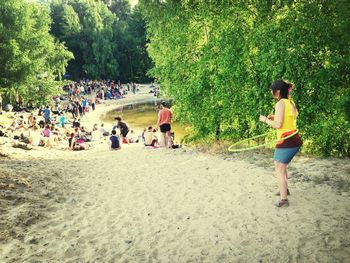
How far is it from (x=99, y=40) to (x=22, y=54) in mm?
33238

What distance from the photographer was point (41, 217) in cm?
725

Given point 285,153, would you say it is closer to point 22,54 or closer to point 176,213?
point 176,213

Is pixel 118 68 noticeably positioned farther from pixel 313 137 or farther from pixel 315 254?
pixel 315 254

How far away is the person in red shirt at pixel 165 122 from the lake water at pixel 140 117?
43.8 ft

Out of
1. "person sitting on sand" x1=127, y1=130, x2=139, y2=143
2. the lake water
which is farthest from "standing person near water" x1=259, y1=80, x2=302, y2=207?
the lake water

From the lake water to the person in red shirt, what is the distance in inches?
526

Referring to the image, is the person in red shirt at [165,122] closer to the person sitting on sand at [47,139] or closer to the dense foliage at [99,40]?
the person sitting on sand at [47,139]

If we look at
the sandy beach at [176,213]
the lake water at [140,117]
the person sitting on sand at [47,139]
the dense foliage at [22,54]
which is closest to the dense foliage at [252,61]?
the sandy beach at [176,213]

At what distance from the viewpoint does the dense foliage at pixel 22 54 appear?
3247cm

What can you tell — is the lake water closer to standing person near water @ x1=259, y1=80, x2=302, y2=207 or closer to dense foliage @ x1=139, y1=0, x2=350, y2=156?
dense foliage @ x1=139, y1=0, x2=350, y2=156

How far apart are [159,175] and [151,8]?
8425mm

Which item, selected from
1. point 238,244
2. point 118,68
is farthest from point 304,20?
point 118,68

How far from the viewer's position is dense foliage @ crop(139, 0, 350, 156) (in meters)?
10.6

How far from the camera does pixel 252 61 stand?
12.2 metres
